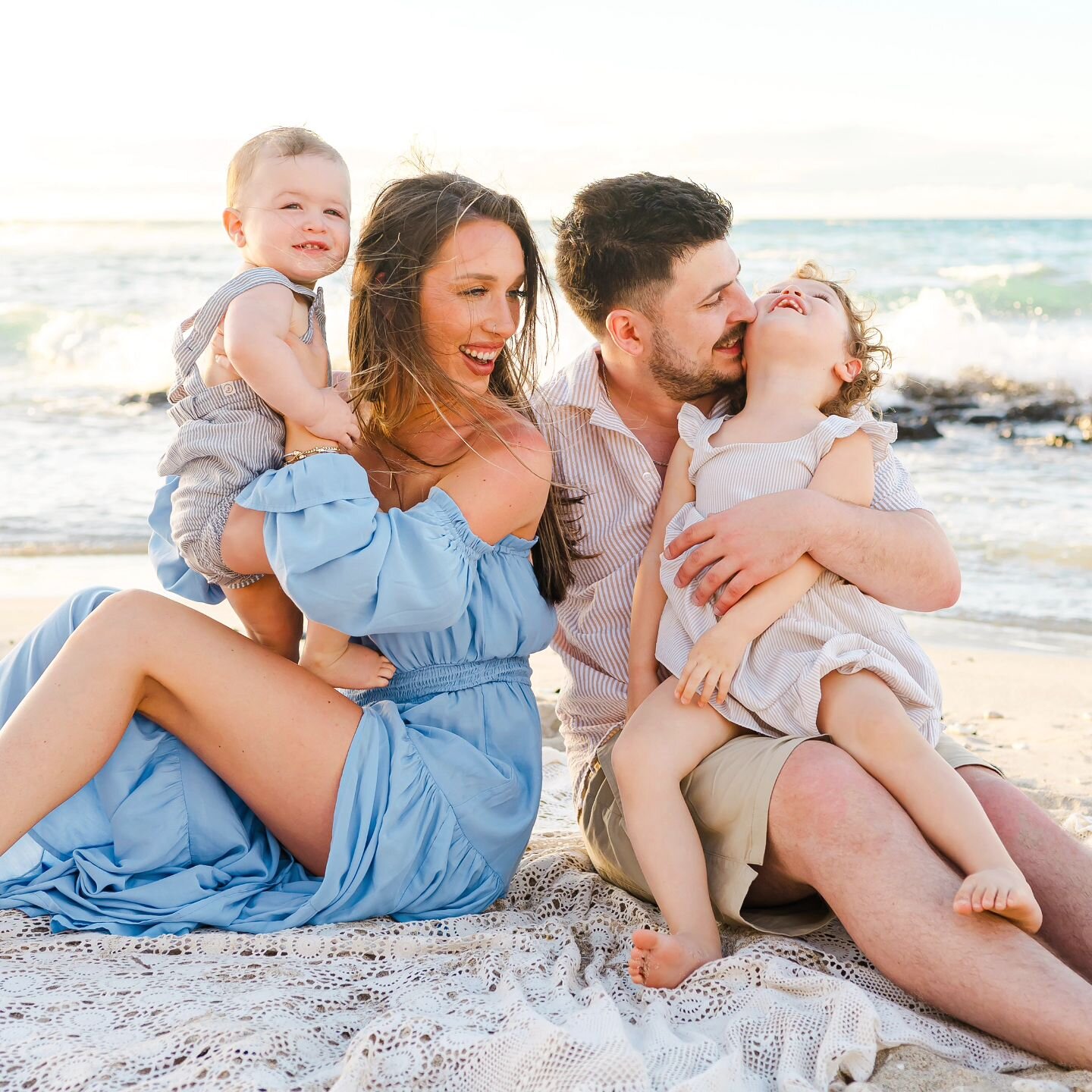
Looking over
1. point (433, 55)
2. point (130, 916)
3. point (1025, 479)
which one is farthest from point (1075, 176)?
point (130, 916)

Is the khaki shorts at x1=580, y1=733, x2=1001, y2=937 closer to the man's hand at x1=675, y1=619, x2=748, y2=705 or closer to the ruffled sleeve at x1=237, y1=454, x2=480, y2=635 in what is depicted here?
the man's hand at x1=675, y1=619, x2=748, y2=705

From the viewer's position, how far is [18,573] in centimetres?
693

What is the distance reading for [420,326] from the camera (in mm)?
2828

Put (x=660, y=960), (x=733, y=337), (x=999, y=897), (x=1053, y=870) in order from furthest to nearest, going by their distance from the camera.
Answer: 1. (x=733, y=337)
2. (x=1053, y=870)
3. (x=660, y=960)
4. (x=999, y=897)

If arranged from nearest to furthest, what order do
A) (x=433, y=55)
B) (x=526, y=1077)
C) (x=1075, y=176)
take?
(x=526, y=1077)
(x=433, y=55)
(x=1075, y=176)

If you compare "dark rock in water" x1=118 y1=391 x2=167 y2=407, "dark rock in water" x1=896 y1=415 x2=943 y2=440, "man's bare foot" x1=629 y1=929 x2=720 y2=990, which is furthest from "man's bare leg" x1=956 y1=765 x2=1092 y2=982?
"dark rock in water" x1=118 y1=391 x2=167 y2=407

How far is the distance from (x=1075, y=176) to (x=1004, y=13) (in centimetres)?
462

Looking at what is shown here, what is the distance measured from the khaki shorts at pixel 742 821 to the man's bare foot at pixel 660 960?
0.20 meters

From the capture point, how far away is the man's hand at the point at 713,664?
8.21 ft

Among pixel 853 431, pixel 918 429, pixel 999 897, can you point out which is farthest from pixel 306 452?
pixel 918 429

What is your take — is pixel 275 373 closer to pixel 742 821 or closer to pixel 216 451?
pixel 216 451

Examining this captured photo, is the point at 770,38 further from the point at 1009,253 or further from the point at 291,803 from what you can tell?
the point at 291,803

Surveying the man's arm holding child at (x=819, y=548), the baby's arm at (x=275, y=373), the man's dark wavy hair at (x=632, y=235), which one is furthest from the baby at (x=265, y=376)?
the man's arm holding child at (x=819, y=548)

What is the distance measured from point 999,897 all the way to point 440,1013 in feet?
3.28
